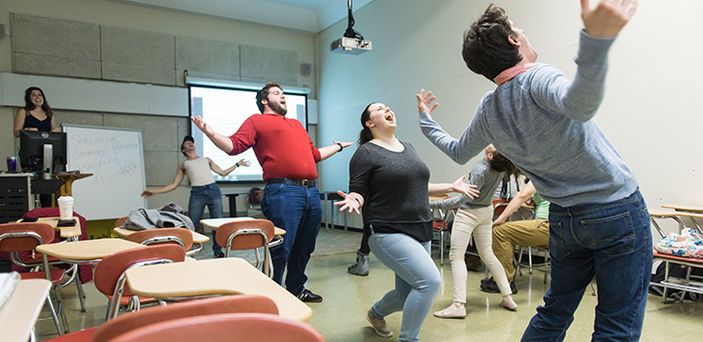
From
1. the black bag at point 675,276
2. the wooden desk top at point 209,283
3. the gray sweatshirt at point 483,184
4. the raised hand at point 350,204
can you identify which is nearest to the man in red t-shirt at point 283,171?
the gray sweatshirt at point 483,184

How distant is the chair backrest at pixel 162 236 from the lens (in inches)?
95.2

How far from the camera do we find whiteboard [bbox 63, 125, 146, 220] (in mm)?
6184

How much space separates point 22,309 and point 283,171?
2110 millimetres

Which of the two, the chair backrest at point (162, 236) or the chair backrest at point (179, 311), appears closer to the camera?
the chair backrest at point (179, 311)

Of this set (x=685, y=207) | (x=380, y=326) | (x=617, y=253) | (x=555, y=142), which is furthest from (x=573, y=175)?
(x=685, y=207)

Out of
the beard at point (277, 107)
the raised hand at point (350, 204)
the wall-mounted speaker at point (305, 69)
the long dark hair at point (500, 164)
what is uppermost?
the wall-mounted speaker at point (305, 69)

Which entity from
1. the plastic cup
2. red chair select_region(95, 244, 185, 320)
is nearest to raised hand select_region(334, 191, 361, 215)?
red chair select_region(95, 244, 185, 320)

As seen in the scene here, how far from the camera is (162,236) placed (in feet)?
8.13

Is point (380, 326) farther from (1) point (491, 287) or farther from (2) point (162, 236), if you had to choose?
(1) point (491, 287)

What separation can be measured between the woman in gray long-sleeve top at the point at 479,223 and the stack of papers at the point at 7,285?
8.07 ft

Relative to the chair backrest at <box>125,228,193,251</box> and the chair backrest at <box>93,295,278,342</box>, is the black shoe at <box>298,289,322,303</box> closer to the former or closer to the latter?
the chair backrest at <box>125,228,193,251</box>

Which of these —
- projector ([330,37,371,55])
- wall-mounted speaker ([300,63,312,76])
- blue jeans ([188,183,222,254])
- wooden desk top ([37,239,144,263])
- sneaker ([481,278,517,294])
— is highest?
wall-mounted speaker ([300,63,312,76])

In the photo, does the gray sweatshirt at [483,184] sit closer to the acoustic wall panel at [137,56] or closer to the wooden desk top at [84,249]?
the wooden desk top at [84,249]

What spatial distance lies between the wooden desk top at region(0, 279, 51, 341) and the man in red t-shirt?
5.91ft
